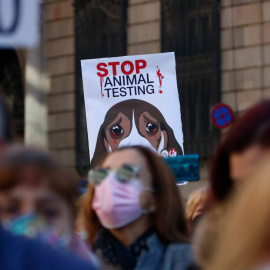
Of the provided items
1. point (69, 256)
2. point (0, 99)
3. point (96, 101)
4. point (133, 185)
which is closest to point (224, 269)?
A: point (69, 256)

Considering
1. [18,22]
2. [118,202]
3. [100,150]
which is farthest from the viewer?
[100,150]

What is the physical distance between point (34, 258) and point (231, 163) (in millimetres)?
1154

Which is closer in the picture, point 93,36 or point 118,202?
point 118,202

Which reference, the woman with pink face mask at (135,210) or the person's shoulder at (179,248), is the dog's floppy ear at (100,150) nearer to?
the woman with pink face mask at (135,210)

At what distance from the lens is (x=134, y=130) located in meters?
7.29

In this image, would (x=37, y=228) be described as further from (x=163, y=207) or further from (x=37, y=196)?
(x=163, y=207)

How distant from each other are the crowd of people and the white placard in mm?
620

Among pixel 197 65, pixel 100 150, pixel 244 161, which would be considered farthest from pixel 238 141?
pixel 197 65

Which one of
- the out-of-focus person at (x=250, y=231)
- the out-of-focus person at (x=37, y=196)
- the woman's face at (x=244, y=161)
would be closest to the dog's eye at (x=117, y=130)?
the woman's face at (x=244, y=161)

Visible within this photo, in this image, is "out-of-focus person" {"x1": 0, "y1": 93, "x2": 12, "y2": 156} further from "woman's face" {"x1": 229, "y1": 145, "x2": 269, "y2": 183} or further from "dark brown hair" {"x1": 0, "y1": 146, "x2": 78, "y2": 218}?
"woman's face" {"x1": 229, "y1": 145, "x2": 269, "y2": 183}

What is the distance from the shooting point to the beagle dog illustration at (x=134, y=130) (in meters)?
7.19

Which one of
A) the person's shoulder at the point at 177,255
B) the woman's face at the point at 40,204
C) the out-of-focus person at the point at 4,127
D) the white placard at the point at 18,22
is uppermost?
the white placard at the point at 18,22

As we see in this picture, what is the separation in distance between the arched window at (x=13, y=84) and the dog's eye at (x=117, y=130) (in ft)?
41.1

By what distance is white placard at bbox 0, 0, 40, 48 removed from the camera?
9.91 feet
